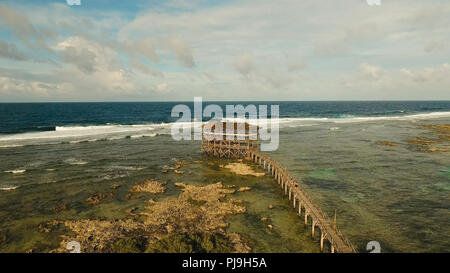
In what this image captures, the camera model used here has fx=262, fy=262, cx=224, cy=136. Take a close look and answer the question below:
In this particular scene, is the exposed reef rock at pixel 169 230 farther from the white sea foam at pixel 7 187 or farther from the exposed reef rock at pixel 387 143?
the exposed reef rock at pixel 387 143

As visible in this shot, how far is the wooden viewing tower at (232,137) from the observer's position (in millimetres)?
39344

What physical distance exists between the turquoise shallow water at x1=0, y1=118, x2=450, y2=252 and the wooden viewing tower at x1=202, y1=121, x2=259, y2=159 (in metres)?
3.52

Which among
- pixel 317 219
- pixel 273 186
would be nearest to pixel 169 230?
pixel 317 219

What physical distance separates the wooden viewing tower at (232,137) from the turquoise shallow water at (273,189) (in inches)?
139

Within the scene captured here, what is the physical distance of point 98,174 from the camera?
1256 inches

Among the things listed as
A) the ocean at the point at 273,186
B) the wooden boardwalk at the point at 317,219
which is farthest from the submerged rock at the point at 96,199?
the wooden boardwalk at the point at 317,219

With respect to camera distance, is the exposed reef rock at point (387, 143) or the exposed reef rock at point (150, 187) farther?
the exposed reef rock at point (387, 143)

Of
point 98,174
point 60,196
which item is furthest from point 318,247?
point 98,174

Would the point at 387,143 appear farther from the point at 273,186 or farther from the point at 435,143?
the point at 273,186

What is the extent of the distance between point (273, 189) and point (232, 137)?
14605 mm

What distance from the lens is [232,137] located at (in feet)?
133

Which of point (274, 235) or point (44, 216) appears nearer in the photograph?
point (274, 235)

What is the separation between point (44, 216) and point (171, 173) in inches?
560
